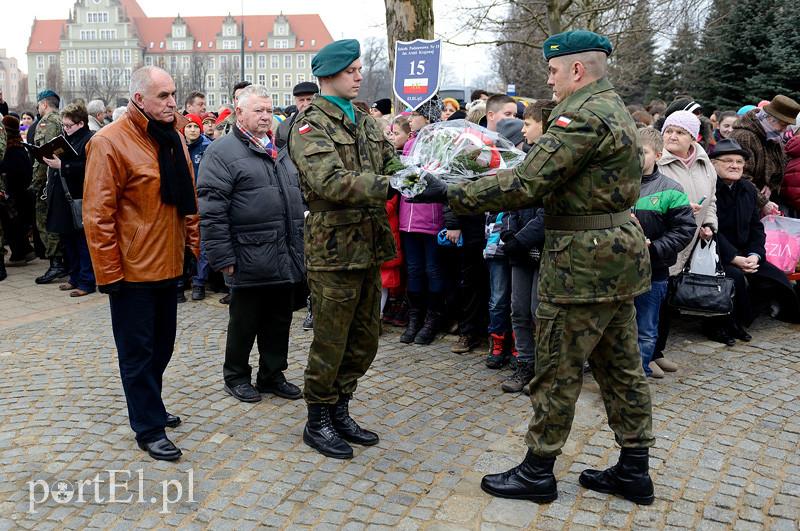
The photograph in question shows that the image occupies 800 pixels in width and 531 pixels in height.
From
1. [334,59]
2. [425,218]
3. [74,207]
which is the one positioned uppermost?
[334,59]

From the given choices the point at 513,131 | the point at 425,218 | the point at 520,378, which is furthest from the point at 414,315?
the point at 513,131

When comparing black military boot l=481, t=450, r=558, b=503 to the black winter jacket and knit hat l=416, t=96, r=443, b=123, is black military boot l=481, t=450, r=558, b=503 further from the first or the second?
knit hat l=416, t=96, r=443, b=123

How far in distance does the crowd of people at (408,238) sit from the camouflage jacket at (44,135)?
4980 millimetres

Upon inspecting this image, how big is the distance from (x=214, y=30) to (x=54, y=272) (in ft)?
350

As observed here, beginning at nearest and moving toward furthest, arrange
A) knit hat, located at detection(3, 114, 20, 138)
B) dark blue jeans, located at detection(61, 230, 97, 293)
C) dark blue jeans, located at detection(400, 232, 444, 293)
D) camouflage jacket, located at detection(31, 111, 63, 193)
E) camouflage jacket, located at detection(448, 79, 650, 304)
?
camouflage jacket, located at detection(448, 79, 650, 304) → dark blue jeans, located at detection(400, 232, 444, 293) → dark blue jeans, located at detection(61, 230, 97, 293) → camouflage jacket, located at detection(31, 111, 63, 193) → knit hat, located at detection(3, 114, 20, 138)

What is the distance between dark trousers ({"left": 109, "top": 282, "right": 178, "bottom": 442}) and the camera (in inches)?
167

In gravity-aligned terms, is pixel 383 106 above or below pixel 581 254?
above

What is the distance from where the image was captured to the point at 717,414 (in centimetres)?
511

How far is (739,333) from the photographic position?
271 inches

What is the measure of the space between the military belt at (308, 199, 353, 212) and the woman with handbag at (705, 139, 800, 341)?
4040 millimetres

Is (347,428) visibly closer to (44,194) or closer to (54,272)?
(54,272)

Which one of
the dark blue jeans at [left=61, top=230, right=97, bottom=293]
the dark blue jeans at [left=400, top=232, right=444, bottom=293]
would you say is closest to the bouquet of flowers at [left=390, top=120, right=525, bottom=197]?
the dark blue jeans at [left=400, top=232, right=444, bottom=293]

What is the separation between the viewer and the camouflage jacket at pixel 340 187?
12.8 ft

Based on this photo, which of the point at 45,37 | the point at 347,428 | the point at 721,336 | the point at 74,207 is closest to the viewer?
the point at 347,428
